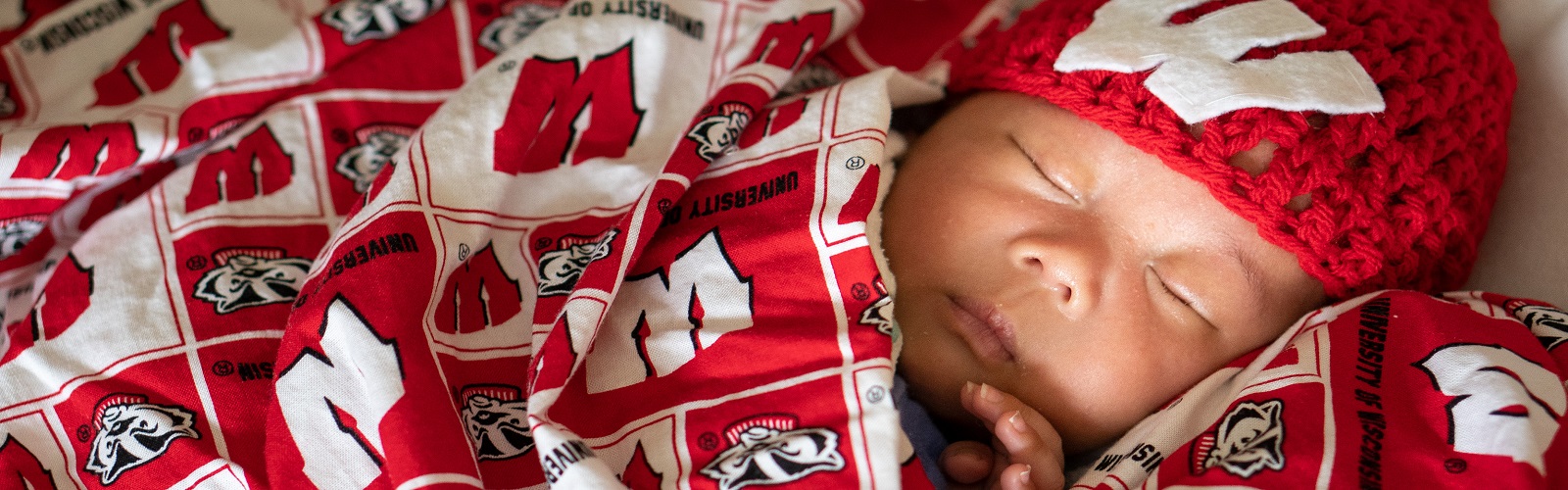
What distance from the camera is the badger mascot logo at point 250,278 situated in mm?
939

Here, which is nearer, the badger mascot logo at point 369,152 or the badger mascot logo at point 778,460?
the badger mascot logo at point 778,460

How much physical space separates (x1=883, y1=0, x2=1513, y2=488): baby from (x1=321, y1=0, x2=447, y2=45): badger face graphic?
649 millimetres

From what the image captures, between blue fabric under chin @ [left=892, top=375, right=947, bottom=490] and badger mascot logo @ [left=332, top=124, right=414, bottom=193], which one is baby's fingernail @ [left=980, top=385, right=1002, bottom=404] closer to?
blue fabric under chin @ [left=892, top=375, right=947, bottom=490]

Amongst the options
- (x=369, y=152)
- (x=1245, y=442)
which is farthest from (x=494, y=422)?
(x=1245, y=442)

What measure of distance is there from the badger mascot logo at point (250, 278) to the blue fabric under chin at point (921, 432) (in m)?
0.60

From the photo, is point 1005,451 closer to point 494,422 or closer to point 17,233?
point 494,422

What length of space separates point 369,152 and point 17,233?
35cm

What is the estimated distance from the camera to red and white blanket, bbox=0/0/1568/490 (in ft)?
2.60

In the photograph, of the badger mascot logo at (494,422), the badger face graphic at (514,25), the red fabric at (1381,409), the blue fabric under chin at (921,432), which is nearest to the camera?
the red fabric at (1381,409)

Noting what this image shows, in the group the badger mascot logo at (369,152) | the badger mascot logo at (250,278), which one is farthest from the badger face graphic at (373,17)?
the badger mascot logo at (250,278)

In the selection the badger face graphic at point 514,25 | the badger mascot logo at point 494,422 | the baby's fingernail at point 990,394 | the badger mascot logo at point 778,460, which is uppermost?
the badger face graphic at point 514,25

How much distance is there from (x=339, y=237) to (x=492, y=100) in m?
0.20

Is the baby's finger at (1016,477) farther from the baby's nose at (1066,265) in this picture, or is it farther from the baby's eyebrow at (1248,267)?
the baby's eyebrow at (1248,267)

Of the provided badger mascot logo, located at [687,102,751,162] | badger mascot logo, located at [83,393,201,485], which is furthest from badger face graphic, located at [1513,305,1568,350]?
badger mascot logo, located at [83,393,201,485]
